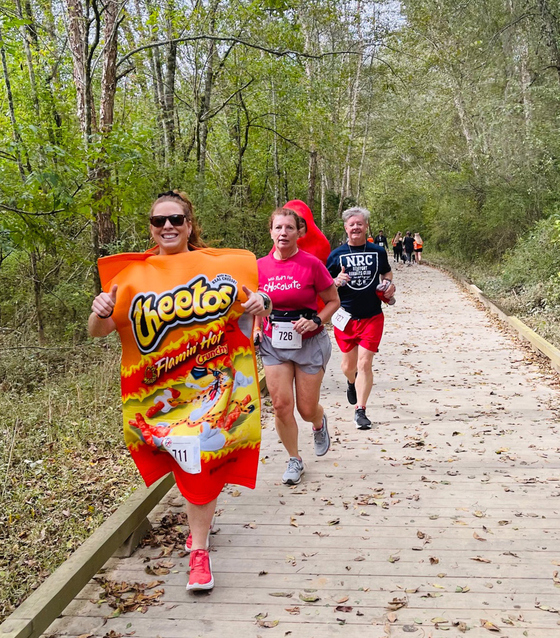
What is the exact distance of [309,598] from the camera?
3.38 metres

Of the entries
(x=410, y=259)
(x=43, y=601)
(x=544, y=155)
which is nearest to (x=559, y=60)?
(x=544, y=155)

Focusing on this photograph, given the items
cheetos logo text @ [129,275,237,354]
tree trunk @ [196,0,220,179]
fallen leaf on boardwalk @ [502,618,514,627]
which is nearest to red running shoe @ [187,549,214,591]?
cheetos logo text @ [129,275,237,354]

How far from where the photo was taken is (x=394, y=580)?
11.7 feet

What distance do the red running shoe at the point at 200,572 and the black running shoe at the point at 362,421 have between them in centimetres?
346

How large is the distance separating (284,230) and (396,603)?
2666 mm

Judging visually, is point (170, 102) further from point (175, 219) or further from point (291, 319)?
point (175, 219)

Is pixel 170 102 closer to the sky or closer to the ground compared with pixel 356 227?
closer to the sky

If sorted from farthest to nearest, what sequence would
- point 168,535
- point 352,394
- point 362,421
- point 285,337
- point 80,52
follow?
Answer: 1. point 80,52
2. point 352,394
3. point 362,421
4. point 285,337
5. point 168,535

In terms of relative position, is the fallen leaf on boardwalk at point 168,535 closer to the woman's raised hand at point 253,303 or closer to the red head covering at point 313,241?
the woman's raised hand at point 253,303

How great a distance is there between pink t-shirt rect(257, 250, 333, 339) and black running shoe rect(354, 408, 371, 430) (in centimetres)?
217

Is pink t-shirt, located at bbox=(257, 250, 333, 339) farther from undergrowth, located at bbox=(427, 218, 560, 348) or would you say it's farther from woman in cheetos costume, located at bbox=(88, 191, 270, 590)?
undergrowth, located at bbox=(427, 218, 560, 348)

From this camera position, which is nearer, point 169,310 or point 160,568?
point 169,310

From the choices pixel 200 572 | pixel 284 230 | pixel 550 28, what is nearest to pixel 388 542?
pixel 200 572

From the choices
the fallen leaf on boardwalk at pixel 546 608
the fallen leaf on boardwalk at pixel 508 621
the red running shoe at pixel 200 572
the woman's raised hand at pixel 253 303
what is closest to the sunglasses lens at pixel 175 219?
the woman's raised hand at pixel 253 303
